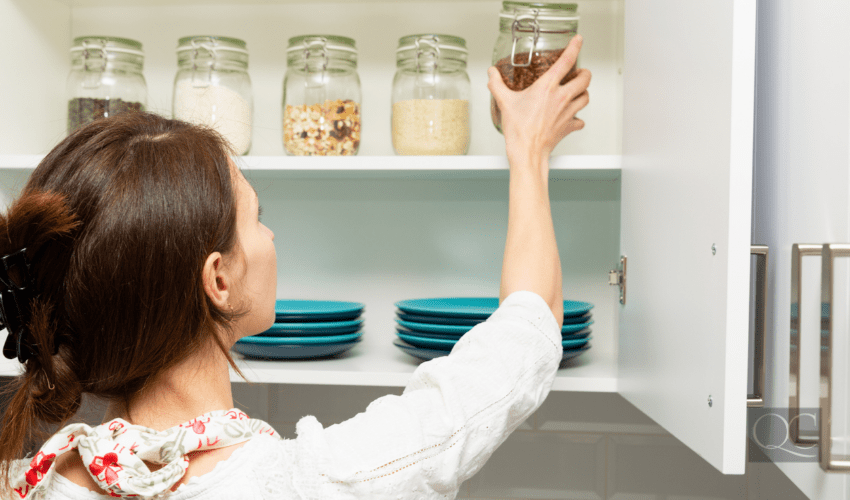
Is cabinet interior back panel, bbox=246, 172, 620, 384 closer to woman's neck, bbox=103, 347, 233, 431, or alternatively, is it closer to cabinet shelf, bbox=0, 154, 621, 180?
cabinet shelf, bbox=0, 154, 621, 180

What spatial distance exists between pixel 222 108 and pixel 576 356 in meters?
0.70

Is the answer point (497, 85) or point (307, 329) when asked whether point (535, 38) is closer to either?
point (497, 85)

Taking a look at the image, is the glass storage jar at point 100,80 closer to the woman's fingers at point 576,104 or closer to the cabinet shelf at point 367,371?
the cabinet shelf at point 367,371

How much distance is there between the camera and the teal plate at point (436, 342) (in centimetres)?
103

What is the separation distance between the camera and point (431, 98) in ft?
3.59

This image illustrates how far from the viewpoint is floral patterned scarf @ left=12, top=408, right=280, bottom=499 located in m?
0.58

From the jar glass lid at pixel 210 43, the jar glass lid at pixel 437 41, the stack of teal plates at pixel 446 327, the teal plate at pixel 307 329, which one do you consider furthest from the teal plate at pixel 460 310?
the jar glass lid at pixel 210 43

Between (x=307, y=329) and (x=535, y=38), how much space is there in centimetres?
56

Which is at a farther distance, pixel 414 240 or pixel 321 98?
pixel 414 240

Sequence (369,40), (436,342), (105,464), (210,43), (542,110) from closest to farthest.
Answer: (105,464) → (542,110) → (436,342) → (210,43) → (369,40)

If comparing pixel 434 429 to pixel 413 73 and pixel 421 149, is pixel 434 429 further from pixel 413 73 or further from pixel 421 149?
pixel 413 73

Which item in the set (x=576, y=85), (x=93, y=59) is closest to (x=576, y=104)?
(x=576, y=85)

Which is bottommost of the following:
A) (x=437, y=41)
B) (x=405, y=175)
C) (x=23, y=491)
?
(x=23, y=491)

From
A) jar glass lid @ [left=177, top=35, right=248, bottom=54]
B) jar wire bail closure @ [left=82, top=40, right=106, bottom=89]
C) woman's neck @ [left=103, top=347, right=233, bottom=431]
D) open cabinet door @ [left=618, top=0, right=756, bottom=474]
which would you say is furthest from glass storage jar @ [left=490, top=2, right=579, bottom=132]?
jar wire bail closure @ [left=82, top=40, right=106, bottom=89]
